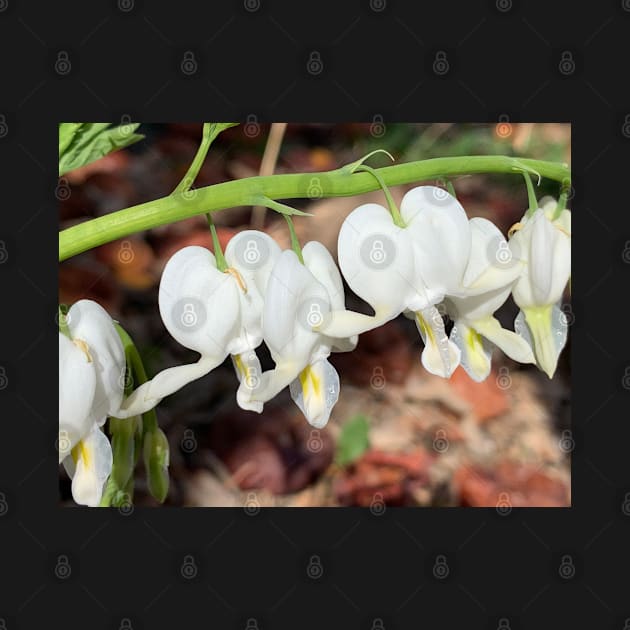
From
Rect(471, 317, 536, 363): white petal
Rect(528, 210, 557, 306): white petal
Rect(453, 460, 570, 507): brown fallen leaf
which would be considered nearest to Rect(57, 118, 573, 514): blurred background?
Rect(453, 460, 570, 507): brown fallen leaf

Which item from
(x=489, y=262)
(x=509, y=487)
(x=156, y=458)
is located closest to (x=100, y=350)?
(x=156, y=458)

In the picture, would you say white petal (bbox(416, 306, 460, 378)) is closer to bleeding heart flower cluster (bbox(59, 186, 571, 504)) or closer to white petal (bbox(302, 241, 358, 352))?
bleeding heart flower cluster (bbox(59, 186, 571, 504))

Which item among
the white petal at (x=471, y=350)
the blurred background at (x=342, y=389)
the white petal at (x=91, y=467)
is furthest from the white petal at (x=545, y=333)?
the blurred background at (x=342, y=389)

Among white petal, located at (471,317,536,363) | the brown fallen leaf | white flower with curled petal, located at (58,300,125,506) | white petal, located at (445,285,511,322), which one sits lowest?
the brown fallen leaf

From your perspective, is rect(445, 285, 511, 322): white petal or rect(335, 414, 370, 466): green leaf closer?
rect(445, 285, 511, 322): white petal

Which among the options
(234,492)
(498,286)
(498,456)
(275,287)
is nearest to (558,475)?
(498,456)

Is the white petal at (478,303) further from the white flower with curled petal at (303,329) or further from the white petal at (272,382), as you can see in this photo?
the white petal at (272,382)

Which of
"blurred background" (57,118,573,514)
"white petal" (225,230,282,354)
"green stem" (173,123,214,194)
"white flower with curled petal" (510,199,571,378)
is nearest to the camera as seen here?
"green stem" (173,123,214,194)

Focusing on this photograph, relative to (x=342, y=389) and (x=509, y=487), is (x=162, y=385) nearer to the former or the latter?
(x=342, y=389)

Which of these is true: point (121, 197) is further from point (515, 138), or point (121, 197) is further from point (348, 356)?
point (515, 138)
